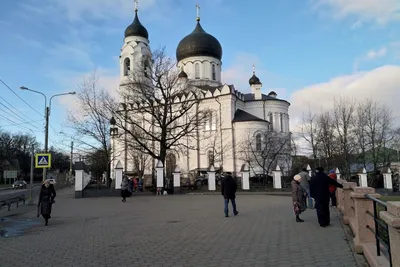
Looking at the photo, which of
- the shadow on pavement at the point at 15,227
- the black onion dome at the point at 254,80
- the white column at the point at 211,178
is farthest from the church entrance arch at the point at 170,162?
the shadow on pavement at the point at 15,227

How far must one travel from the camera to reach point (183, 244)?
7750 millimetres

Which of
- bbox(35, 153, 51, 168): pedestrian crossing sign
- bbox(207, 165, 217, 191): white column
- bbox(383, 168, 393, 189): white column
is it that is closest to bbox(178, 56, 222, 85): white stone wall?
bbox(207, 165, 217, 191): white column

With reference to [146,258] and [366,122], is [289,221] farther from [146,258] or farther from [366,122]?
[366,122]

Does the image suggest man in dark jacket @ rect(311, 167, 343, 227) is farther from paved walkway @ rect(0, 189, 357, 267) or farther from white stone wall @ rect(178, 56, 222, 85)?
white stone wall @ rect(178, 56, 222, 85)

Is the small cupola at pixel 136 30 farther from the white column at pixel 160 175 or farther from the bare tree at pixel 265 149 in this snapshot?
the white column at pixel 160 175

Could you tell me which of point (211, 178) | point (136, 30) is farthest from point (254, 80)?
point (211, 178)

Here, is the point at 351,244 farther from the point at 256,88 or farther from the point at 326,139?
the point at 256,88

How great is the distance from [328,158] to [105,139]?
25171 millimetres

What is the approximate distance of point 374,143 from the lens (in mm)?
39344

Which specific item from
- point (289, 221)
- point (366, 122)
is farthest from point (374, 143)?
point (289, 221)

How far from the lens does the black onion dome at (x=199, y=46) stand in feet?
173

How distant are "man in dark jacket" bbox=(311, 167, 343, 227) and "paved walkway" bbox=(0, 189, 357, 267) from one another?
0.33m

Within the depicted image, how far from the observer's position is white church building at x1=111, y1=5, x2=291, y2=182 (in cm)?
4700

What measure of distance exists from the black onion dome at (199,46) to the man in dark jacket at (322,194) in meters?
45.2
